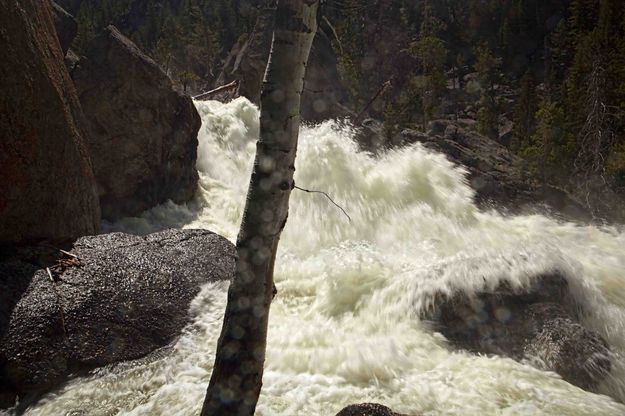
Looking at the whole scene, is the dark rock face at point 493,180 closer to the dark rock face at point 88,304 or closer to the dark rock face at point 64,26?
the dark rock face at point 64,26

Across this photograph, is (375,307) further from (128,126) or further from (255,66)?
(255,66)

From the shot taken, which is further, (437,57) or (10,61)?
(437,57)

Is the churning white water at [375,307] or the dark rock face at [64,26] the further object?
the dark rock face at [64,26]

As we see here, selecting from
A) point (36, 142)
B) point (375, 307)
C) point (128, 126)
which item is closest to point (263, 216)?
point (375, 307)

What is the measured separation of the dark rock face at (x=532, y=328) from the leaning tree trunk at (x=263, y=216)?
395 cm

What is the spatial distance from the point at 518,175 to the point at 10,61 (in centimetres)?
1931

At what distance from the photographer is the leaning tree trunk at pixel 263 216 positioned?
341 cm

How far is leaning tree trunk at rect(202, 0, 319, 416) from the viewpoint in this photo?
11.2 ft

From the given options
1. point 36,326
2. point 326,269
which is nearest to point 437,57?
point 326,269

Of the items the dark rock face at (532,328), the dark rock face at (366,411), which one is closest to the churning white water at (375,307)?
the dark rock face at (532,328)

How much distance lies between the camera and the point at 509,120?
194ft

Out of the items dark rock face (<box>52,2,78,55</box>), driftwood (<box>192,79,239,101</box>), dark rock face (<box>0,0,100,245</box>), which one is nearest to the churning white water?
dark rock face (<box>0,0,100,245</box>)

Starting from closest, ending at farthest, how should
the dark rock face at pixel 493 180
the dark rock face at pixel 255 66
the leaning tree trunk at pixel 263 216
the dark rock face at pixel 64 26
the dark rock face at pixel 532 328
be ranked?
the leaning tree trunk at pixel 263 216 < the dark rock face at pixel 532 328 < the dark rock face at pixel 64 26 < the dark rock face at pixel 493 180 < the dark rock face at pixel 255 66

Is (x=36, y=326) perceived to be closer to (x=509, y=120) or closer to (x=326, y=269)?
(x=326, y=269)
